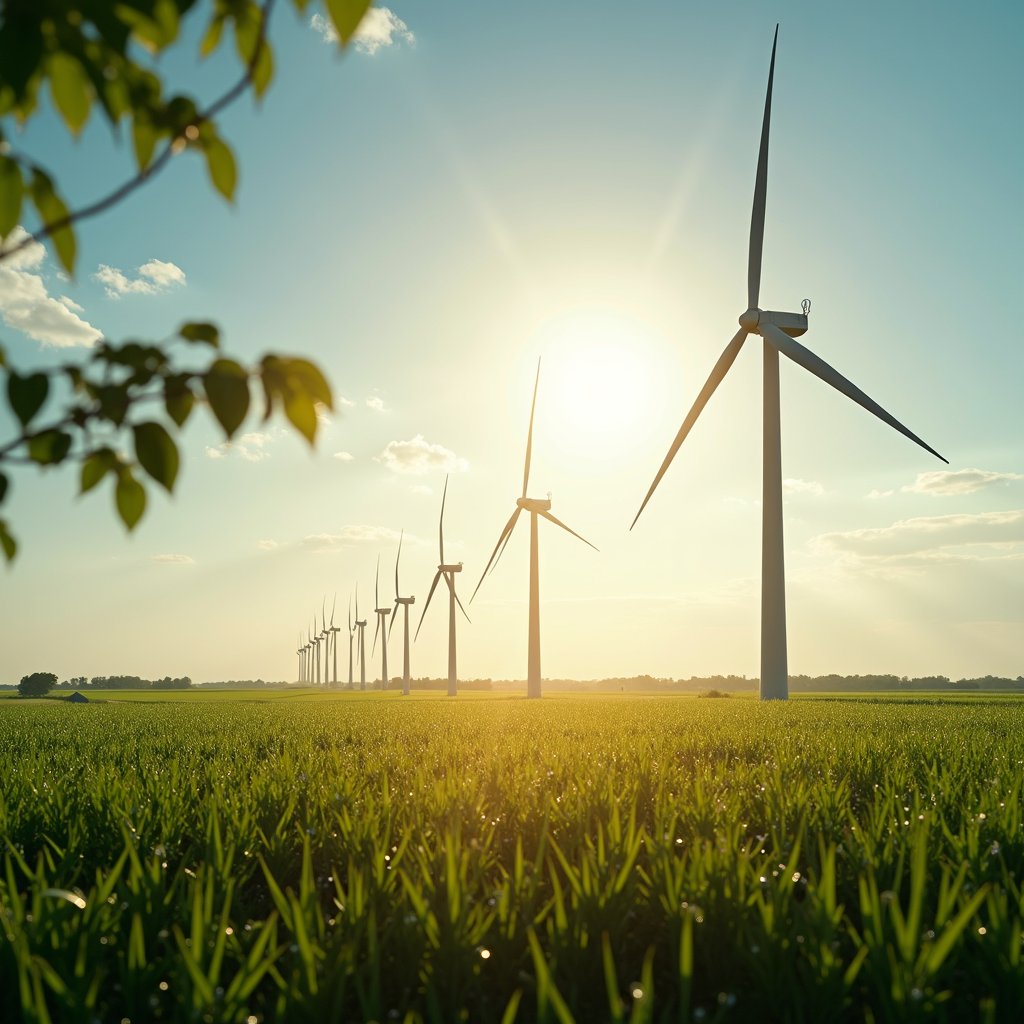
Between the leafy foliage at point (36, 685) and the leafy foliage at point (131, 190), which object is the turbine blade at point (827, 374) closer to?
the leafy foliage at point (131, 190)

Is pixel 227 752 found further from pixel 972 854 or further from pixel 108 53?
pixel 108 53

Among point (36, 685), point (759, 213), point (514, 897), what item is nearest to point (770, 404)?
point (759, 213)

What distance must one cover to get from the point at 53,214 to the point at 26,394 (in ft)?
2.06

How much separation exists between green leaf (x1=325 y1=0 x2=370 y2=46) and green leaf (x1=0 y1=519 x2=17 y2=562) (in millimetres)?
1812

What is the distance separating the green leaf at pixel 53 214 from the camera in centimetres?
198

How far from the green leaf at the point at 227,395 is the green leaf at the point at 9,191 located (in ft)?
2.69

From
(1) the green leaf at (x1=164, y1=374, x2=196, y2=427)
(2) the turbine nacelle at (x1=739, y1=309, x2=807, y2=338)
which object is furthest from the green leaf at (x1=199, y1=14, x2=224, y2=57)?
(2) the turbine nacelle at (x1=739, y1=309, x2=807, y2=338)

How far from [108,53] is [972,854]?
576cm

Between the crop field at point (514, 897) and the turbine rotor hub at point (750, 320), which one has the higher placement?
the turbine rotor hub at point (750, 320)

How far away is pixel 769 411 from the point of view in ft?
124

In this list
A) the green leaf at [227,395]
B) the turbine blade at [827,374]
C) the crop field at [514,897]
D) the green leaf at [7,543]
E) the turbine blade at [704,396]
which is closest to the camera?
the green leaf at [227,395]

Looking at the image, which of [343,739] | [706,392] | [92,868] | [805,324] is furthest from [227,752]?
[805,324]

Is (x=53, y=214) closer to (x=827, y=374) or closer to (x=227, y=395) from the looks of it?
(x=227, y=395)

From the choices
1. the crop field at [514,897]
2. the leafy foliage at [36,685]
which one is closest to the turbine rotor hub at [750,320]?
the crop field at [514,897]
